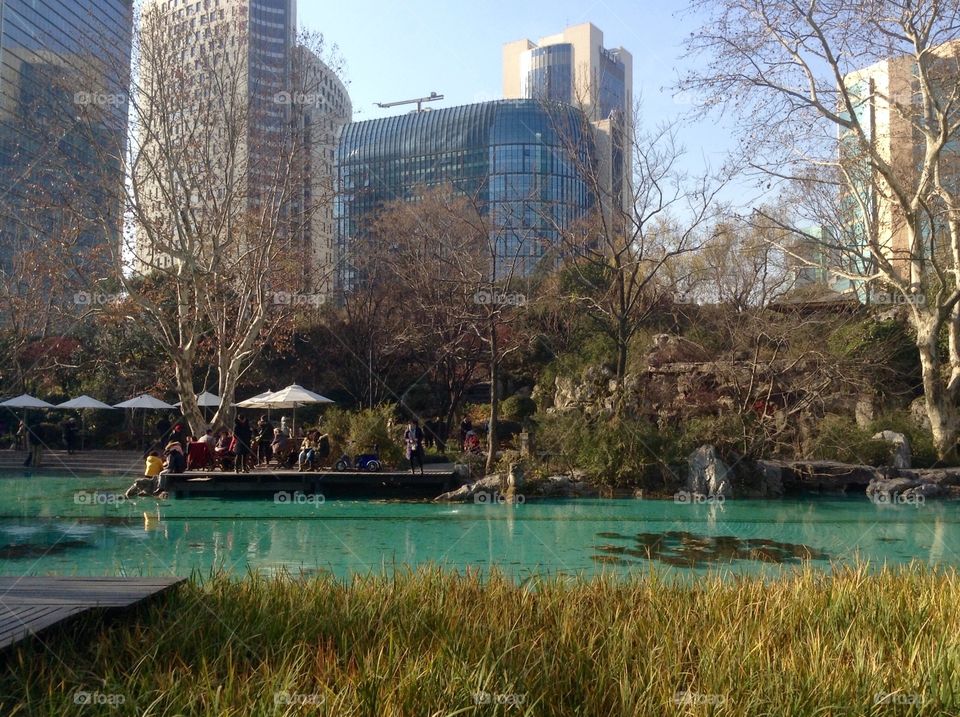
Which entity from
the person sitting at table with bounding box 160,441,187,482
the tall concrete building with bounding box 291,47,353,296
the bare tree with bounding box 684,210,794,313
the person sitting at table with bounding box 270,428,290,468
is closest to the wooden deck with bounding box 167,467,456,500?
the person sitting at table with bounding box 160,441,187,482

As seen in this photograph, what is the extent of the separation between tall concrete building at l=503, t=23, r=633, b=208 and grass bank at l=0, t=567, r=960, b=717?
657 inches

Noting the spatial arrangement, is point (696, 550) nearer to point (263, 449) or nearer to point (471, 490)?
point (471, 490)

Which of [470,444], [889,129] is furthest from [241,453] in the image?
[889,129]

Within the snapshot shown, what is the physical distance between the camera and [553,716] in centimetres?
426

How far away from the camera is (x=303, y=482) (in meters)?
18.5

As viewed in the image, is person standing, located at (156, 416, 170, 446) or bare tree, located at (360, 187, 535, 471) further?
person standing, located at (156, 416, 170, 446)

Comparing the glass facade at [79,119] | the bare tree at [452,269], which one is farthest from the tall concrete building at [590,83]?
the glass facade at [79,119]

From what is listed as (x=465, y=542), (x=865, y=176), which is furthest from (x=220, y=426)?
(x=865, y=176)

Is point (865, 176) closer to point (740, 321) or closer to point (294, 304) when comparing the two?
point (740, 321)

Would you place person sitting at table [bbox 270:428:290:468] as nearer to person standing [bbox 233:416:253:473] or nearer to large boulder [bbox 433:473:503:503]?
person standing [bbox 233:416:253:473]

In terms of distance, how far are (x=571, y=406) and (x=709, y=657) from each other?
17576 mm

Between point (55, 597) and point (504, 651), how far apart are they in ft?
9.72

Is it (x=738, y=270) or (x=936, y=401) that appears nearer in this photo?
(x=936, y=401)

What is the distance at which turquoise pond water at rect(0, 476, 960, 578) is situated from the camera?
10.7 metres
